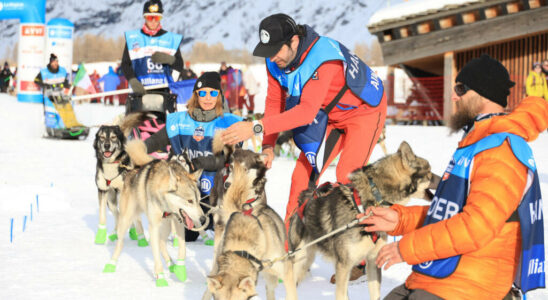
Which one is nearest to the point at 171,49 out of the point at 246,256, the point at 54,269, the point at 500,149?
the point at 54,269

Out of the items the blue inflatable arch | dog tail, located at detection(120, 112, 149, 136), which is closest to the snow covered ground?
dog tail, located at detection(120, 112, 149, 136)

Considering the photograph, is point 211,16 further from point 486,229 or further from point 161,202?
point 486,229

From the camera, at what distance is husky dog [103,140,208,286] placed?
410cm

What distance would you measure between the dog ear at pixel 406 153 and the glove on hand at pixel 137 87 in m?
3.98

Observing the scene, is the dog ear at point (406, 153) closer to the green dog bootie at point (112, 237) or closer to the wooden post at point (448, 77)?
the green dog bootie at point (112, 237)

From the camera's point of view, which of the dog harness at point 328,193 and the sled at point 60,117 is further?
the sled at point 60,117

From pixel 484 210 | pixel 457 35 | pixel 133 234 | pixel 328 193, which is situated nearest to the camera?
pixel 484 210

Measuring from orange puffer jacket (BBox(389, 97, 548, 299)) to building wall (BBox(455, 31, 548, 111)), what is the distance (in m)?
16.8

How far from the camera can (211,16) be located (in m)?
126

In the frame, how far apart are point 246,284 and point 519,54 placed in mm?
17234

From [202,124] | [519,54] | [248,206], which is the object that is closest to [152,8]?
[202,124]

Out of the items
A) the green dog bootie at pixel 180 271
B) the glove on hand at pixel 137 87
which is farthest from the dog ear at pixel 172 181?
the glove on hand at pixel 137 87

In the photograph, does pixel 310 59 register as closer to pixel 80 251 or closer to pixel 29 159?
pixel 80 251

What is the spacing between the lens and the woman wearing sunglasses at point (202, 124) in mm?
4918
